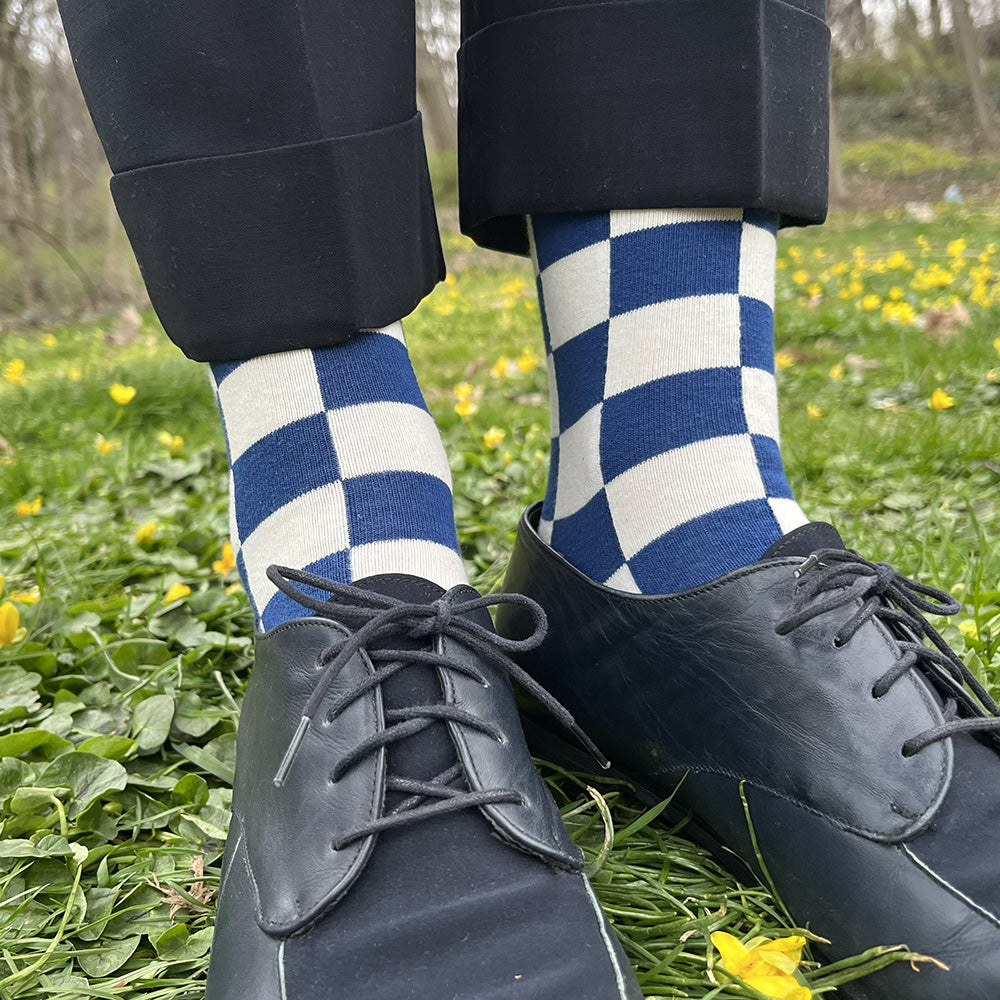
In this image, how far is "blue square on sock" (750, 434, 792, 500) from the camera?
876 mm

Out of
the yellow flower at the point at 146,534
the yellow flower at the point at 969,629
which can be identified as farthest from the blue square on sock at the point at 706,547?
the yellow flower at the point at 146,534

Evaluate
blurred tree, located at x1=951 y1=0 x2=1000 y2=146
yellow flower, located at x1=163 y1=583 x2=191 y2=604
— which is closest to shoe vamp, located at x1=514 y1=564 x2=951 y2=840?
yellow flower, located at x1=163 y1=583 x2=191 y2=604

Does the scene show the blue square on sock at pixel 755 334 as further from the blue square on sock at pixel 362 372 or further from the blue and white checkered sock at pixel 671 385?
the blue square on sock at pixel 362 372

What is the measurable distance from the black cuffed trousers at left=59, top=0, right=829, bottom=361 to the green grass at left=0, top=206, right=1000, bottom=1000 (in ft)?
1.46

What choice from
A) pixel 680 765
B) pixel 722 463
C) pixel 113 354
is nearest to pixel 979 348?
pixel 722 463

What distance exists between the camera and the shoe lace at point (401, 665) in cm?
66

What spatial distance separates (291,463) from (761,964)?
1.81 feet

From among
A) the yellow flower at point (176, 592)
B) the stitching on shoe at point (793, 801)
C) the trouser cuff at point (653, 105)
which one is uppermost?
the trouser cuff at point (653, 105)

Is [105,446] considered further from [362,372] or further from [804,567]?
[804,567]

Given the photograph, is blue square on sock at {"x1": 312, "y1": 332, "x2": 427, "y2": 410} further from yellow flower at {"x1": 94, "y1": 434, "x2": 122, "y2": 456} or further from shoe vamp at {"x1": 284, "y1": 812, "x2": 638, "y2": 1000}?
yellow flower at {"x1": 94, "y1": 434, "x2": 122, "y2": 456}

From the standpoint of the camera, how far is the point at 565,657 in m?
0.89

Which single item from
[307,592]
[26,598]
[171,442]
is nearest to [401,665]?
[307,592]

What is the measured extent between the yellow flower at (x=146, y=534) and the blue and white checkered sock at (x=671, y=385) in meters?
0.87

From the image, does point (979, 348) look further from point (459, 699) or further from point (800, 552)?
point (459, 699)
